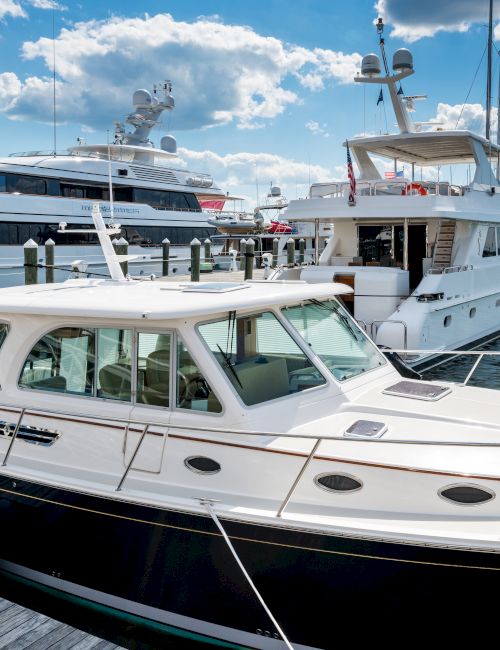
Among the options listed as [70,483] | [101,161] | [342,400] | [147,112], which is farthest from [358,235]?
[147,112]

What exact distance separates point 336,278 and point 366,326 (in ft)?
4.14

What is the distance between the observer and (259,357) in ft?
15.4

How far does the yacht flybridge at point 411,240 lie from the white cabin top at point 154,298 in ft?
20.4

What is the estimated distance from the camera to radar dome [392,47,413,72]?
15.0m

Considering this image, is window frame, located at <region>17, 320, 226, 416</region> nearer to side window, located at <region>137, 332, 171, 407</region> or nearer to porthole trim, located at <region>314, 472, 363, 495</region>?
side window, located at <region>137, 332, 171, 407</region>

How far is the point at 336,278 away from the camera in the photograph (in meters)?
12.5

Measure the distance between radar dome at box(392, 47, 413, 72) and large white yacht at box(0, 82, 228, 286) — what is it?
9.31 metres

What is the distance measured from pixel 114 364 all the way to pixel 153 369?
338 mm

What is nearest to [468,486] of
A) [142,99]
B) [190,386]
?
[190,386]

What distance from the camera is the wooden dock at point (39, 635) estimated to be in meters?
3.98

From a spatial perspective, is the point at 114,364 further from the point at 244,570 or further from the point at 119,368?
the point at 244,570

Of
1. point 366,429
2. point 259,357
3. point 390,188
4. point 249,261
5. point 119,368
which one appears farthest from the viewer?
point 249,261

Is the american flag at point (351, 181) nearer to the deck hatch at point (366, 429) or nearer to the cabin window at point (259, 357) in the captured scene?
the cabin window at point (259, 357)

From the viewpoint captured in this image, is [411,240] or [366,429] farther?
[411,240]
